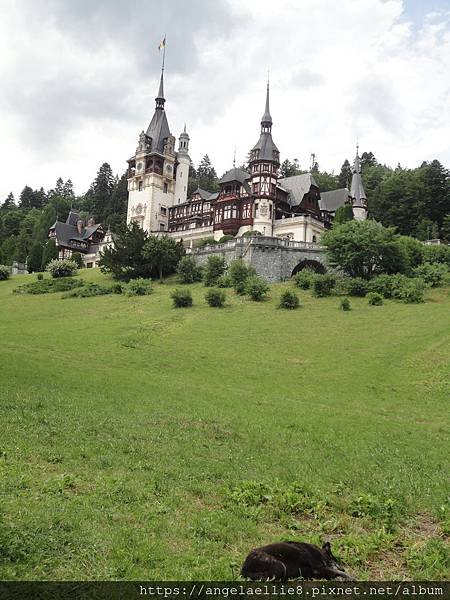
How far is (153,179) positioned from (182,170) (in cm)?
723

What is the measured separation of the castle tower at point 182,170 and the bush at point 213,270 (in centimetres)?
3687

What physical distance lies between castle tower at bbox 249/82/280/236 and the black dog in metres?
65.6

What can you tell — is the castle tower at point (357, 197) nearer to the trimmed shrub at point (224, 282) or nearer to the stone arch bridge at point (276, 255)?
the stone arch bridge at point (276, 255)

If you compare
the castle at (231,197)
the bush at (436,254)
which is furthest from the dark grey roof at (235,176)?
the bush at (436,254)

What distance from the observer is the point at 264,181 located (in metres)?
73.4

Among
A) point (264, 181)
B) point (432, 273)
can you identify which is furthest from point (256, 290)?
point (264, 181)

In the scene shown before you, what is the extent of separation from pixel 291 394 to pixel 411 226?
6941 centimetres

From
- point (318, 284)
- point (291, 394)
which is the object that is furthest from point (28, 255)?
point (291, 394)

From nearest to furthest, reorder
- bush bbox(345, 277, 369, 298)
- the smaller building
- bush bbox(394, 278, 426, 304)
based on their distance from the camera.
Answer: bush bbox(394, 278, 426, 304)
bush bbox(345, 277, 369, 298)
the smaller building

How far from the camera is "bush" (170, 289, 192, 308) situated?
45.8 m

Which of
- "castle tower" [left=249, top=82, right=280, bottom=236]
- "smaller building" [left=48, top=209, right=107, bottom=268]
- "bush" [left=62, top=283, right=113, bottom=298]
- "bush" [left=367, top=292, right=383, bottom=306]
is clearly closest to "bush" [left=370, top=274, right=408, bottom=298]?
"bush" [left=367, top=292, right=383, bottom=306]

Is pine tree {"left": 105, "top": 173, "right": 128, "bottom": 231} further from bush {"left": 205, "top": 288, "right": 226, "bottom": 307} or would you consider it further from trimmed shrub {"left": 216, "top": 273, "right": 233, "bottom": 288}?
bush {"left": 205, "top": 288, "right": 226, "bottom": 307}

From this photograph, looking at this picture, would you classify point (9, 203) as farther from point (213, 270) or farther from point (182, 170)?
point (213, 270)

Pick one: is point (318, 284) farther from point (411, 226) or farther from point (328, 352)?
point (411, 226)
